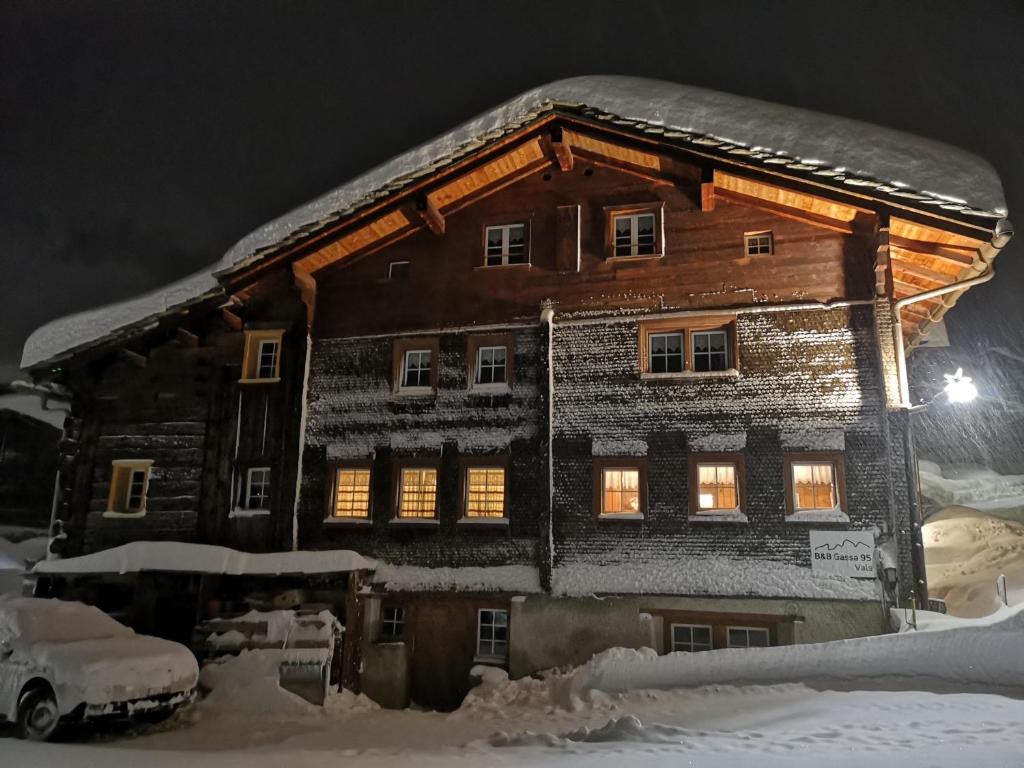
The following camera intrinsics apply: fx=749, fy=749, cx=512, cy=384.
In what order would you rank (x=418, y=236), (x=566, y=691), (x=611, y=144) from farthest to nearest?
1. (x=418, y=236)
2. (x=611, y=144)
3. (x=566, y=691)

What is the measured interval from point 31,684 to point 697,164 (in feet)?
53.3

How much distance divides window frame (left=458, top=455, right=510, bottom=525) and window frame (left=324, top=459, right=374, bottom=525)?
2.41m

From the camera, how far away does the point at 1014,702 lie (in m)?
9.70

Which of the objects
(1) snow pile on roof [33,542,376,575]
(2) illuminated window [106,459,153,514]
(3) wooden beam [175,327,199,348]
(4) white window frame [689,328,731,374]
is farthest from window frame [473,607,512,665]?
(3) wooden beam [175,327,199,348]

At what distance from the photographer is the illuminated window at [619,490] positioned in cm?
1708

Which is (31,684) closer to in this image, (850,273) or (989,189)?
(850,273)

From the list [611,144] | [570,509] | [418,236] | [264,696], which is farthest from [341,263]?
[264,696]

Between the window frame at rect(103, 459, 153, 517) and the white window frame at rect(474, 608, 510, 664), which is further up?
the window frame at rect(103, 459, 153, 517)

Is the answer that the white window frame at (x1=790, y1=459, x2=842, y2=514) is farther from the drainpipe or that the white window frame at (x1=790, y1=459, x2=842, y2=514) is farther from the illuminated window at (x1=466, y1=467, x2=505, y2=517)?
the illuminated window at (x1=466, y1=467, x2=505, y2=517)

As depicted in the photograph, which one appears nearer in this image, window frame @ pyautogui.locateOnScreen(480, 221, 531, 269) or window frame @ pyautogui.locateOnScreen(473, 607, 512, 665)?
window frame @ pyautogui.locateOnScreen(473, 607, 512, 665)

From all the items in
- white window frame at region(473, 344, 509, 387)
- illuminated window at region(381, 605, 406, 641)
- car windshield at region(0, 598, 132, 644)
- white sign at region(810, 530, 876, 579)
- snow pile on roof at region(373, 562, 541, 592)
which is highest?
white window frame at region(473, 344, 509, 387)

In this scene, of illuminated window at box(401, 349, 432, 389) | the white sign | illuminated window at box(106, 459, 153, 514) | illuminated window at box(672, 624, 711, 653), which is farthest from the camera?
illuminated window at box(106, 459, 153, 514)

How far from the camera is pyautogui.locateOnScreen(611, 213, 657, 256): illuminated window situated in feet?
59.9

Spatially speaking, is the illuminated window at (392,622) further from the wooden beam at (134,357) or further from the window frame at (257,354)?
the wooden beam at (134,357)
